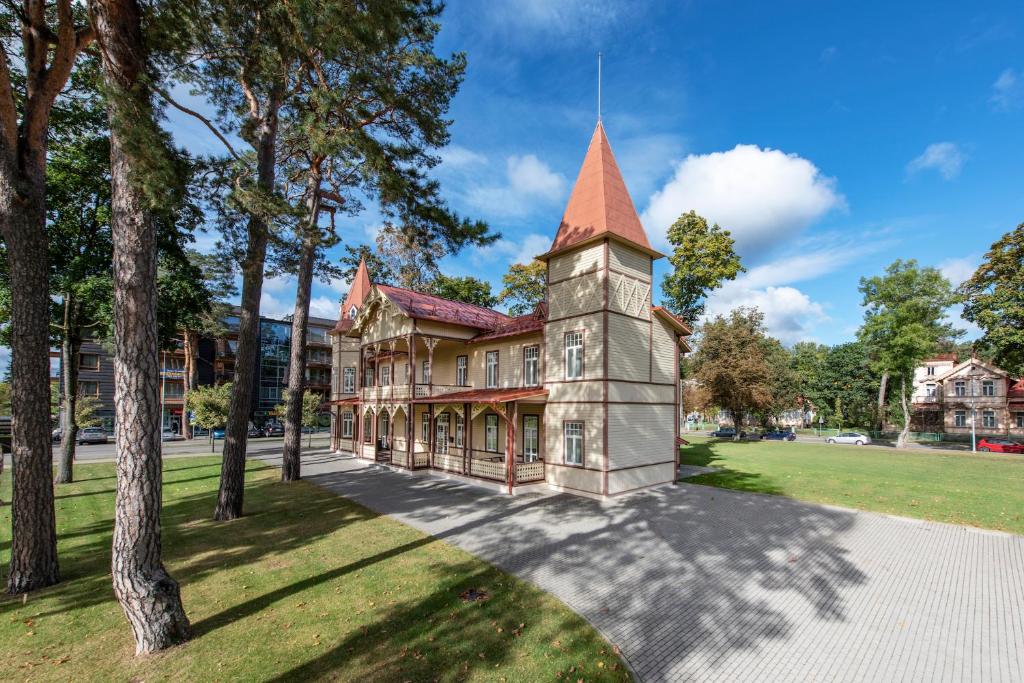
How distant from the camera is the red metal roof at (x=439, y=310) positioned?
789 inches

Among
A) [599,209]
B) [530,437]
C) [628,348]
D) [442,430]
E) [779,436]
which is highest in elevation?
[599,209]

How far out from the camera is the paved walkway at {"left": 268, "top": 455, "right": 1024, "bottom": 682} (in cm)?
570

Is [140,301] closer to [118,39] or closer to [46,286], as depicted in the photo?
[46,286]

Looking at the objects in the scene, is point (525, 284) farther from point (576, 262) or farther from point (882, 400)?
point (882, 400)

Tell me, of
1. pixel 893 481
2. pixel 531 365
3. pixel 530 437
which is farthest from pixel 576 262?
pixel 893 481

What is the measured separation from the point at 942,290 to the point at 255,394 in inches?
2603

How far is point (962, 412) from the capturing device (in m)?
45.7

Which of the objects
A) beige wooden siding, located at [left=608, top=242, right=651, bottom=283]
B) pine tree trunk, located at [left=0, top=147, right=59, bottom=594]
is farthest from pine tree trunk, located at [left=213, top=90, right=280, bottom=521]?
beige wooden siding, located at [left=608, top=242, right=651, bottom=283]

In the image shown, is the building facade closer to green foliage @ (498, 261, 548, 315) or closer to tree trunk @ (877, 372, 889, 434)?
tree trunk @ (877, 372, 889, 434)

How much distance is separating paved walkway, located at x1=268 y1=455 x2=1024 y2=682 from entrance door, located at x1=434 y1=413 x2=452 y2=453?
7.62 m

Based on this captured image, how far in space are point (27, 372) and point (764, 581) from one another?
1328cm

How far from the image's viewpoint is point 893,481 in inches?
710

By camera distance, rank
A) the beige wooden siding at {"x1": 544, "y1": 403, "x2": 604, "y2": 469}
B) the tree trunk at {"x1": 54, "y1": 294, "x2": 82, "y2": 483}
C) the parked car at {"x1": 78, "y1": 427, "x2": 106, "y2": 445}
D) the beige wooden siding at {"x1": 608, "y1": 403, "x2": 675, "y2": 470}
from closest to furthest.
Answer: the beige wooden siding at {"x1": 544, "y1": 403, "x2": 604, "y2": 469}
the beige wooden siding at {"x1": 608, "y1": 403, "x2": 675, "y2": 470}
the tree trunk at {"x1": 54, "y1": 294, "x2": 82, "y2": 483}
the parked car at {"x1": 78, "y1": 427, "x2": 106, "y2": 445}

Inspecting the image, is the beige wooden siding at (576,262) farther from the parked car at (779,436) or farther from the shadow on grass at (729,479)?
the parked car at (779,436)
